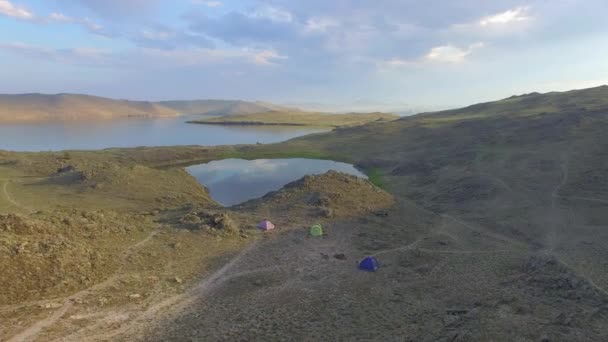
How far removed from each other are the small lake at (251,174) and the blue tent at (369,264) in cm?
2632

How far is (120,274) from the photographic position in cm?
2241

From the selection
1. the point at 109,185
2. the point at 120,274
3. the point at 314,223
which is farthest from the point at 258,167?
the point at 120,274

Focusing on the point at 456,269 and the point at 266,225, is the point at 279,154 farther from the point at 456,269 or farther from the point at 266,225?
the point at 456,269

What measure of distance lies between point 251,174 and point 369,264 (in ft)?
139

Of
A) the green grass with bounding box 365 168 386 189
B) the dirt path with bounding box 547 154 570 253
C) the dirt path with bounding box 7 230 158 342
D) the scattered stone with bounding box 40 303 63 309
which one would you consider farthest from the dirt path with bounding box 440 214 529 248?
the scattered stone with bounding box 40 303 63 309

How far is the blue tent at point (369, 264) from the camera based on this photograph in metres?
24.2

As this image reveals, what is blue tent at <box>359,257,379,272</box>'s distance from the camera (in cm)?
2424

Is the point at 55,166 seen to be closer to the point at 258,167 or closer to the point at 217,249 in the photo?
the point at 258,167

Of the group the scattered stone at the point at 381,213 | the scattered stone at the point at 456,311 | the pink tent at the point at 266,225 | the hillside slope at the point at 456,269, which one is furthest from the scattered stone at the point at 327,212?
the scattered stone at the point at 456,311

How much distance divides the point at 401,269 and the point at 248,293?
885 centimetres

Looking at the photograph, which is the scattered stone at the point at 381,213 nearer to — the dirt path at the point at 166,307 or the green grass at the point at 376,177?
the dirt path at the point at 166,307

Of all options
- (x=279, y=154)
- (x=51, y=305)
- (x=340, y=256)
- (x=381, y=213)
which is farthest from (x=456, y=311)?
(x=279, y=154)

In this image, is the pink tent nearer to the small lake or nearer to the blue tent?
the blue tent

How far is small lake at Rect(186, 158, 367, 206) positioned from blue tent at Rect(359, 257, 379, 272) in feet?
86.3
